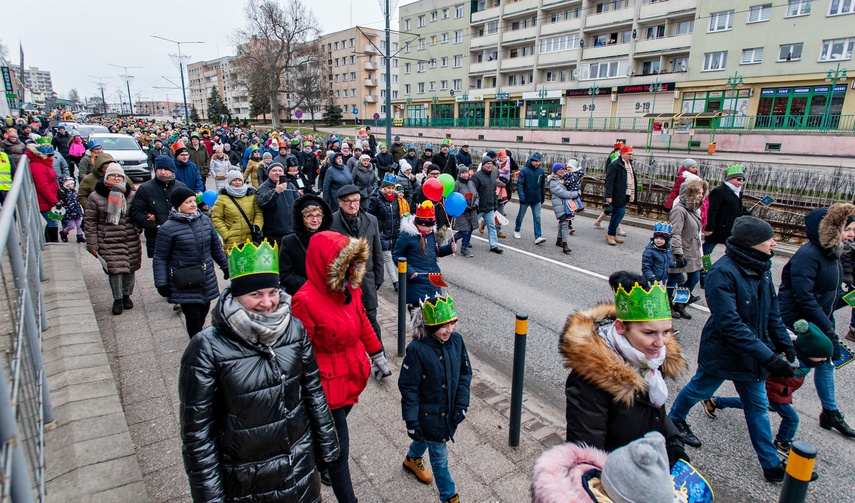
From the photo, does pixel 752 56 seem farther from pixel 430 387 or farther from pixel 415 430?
pixel 415 430

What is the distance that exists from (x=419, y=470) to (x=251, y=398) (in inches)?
66.4

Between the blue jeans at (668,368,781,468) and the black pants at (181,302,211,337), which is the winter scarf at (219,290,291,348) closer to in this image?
the black pants at (181,302,211,337)

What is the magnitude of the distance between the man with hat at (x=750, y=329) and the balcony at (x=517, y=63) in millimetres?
51976

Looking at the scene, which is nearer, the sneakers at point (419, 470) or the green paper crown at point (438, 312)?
the green paper crown at point (438, 312)

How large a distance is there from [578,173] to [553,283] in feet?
11.3

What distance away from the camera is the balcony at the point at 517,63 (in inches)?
2004

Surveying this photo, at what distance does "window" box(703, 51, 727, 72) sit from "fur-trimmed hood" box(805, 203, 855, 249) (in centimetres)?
4056

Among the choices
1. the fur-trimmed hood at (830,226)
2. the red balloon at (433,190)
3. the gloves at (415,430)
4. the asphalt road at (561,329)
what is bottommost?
the asphalt road at (561,329)

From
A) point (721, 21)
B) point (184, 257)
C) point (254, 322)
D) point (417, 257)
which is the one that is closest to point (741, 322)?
point (417, 257)

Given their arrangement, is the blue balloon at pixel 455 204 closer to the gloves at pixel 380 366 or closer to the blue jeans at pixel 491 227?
→ the blue jeans at pixel 491 227

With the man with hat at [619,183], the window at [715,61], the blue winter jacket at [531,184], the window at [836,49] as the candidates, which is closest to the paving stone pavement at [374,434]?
the blue winter jacket at [531,184]

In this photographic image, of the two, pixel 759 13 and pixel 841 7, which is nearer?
pixel 841 7

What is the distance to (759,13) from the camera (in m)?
34.7

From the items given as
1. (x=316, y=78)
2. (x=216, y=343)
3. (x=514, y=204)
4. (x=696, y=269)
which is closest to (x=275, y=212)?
(x=216, y=343)
